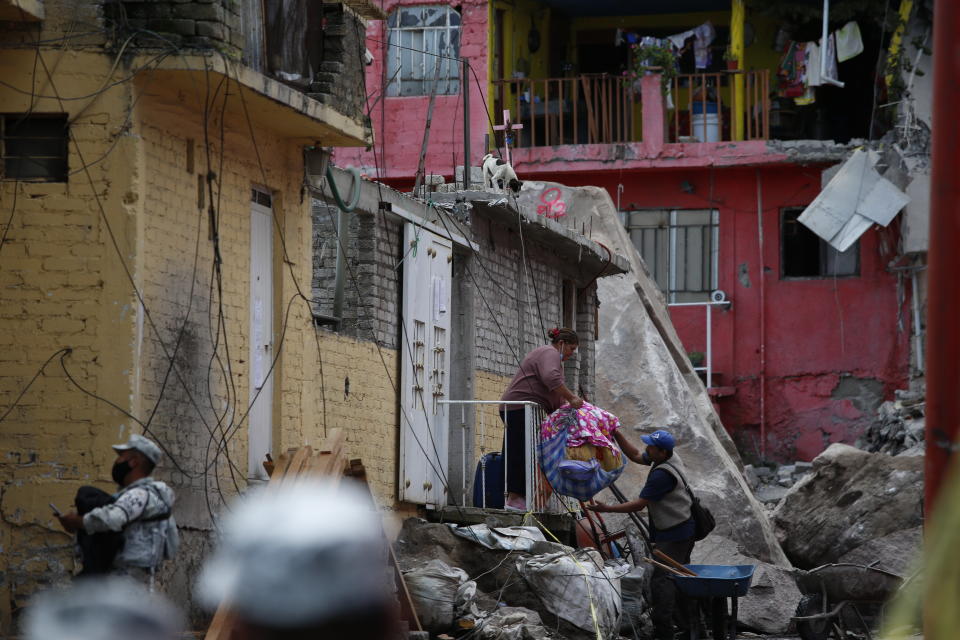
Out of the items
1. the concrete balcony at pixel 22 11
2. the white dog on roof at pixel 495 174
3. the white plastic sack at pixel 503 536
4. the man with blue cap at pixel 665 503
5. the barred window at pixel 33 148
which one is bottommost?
the white plastic sack at pixel 503 536

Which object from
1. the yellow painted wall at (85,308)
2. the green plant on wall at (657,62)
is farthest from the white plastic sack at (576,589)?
the green plant on wall at (657,62)

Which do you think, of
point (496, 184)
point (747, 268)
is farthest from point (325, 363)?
point (747, 268)

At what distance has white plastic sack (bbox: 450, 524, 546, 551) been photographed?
40.5 ft

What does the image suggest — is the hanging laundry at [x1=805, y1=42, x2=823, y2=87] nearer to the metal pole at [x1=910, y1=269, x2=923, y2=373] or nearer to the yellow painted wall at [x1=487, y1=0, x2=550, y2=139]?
the metal pole at [x1=910, y1=269, x2=923, y2=373]

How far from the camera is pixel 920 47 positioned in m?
24.3

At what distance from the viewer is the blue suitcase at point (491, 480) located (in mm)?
13844

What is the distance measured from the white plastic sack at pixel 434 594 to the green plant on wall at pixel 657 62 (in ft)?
46.9

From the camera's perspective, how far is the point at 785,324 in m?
25.2

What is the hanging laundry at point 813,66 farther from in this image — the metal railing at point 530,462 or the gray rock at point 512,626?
the gray rock at point 512,626

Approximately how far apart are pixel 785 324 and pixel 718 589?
14.1 m

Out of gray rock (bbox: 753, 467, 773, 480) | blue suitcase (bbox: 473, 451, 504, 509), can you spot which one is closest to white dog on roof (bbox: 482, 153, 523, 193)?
blue suitcase (bbox: 473, 451, 504, 509)

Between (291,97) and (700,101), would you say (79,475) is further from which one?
(700,101)

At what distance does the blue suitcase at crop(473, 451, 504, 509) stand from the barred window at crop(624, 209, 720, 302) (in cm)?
1192

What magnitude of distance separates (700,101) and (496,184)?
431 inches
